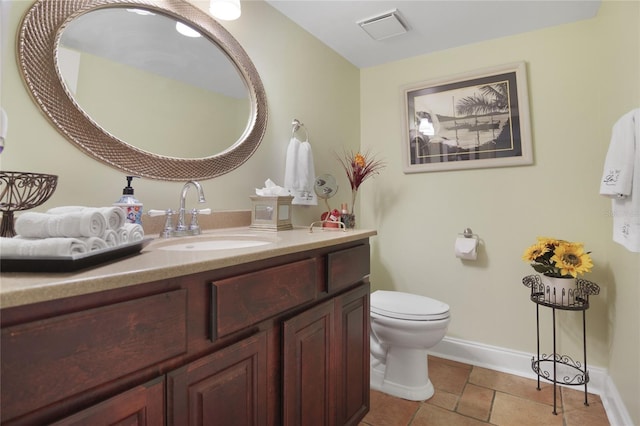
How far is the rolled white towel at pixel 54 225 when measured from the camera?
674 millimetres

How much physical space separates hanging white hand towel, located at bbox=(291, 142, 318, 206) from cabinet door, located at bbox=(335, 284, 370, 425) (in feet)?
2.16

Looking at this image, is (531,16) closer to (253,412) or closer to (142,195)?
(142,195)

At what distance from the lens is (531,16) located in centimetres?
203

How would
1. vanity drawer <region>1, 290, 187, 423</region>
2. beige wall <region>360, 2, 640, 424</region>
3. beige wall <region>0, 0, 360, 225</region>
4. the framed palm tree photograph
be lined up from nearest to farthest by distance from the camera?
vanity drawer <region>1, 290, 187, 423</region>, beige wall <region>0, 0, 360, 225</region>, beige wall <region>360, 2, 640, 424</region>, the framed palm tree photograph

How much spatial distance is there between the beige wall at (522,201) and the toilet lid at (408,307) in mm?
558

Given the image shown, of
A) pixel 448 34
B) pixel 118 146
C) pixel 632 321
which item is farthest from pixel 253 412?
pixel 448 34

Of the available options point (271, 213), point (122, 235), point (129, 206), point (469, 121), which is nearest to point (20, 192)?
point (129, 206)

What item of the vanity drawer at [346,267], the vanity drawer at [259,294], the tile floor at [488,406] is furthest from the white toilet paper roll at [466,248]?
Result: the vanity drawer at [259,294]

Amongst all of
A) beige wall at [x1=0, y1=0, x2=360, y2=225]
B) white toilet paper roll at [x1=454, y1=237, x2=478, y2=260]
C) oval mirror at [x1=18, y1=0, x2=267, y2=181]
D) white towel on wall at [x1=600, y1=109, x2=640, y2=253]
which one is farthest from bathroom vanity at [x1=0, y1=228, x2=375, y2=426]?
white toilet paper roll at [x1=454, y1=237, x2=478, y2=260]

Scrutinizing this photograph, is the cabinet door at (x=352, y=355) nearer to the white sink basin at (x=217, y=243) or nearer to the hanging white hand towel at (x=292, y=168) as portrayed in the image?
the white sink basin at (x=217, y=243)

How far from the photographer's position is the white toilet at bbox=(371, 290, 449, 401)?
177cm

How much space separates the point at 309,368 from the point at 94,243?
81cm

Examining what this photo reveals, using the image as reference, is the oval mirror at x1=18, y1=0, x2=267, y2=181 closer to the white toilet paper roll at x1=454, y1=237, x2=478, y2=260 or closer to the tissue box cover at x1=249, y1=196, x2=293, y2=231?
the tissue box cover at x1=249, y1=196, x2=293, y2=231

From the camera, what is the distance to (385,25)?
2117mm
